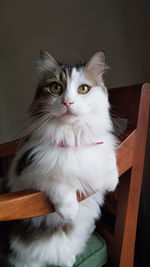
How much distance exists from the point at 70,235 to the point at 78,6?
1.54 metres

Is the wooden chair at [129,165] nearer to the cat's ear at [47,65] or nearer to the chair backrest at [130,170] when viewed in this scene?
the chair backrest at [130,170]

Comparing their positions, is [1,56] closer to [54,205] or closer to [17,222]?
[17,222]

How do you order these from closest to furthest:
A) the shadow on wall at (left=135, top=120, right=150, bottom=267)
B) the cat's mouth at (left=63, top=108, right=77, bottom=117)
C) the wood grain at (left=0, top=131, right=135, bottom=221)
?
the wood grain at (left=0, top=131, right=135, bottom=221) → the cat's mouth at (left=63, top=108, right=77, bottom=117) → the shadow on wall at (left=135, top=120, right=150, bottom=267)

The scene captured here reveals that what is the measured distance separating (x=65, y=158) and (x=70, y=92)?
0.22 meters

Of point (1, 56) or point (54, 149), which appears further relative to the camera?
point (1, 56)

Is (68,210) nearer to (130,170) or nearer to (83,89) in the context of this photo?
(130,170)

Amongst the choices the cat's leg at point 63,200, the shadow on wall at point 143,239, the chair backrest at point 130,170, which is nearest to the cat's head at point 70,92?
the chair backrest at point 130,170

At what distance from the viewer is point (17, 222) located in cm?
74

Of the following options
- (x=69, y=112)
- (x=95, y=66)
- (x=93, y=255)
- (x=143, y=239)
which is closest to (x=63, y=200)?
(x=69, y=112)

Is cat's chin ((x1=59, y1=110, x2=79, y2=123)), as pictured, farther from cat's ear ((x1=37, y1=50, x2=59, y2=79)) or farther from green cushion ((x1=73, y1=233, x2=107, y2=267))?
green cushion ((x1=73, y1=233, x2=107, y2=267))

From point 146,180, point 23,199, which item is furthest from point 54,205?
point 146,180

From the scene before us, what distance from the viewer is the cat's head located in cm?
65

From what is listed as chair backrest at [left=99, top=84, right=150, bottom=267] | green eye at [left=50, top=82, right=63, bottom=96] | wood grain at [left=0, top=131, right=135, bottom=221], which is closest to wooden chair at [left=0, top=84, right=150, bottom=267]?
chair backrest at [left=99, top=84, right=150, bottom=267]

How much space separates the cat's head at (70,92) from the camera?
2.13ft
